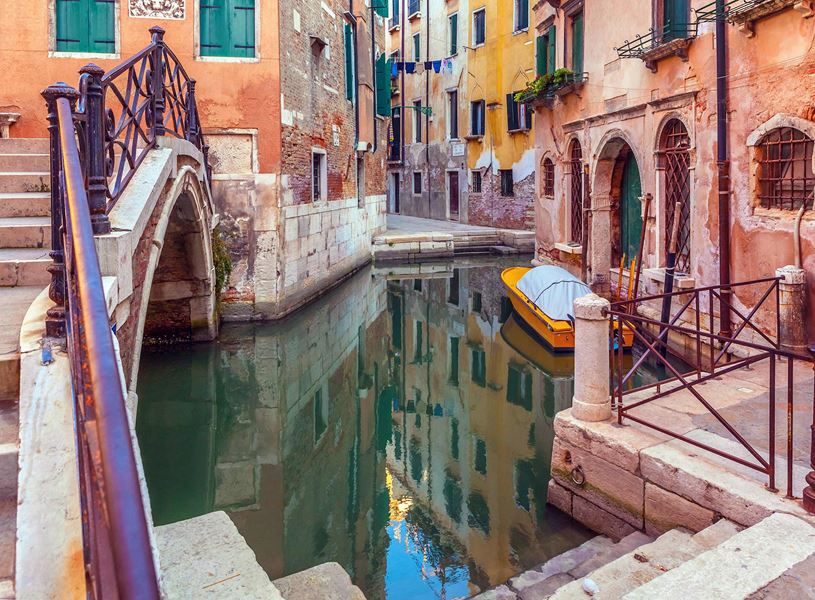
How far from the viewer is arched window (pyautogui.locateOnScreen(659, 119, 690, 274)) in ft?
29.9

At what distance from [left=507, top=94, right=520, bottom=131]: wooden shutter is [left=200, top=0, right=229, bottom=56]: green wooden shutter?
44.2 ft

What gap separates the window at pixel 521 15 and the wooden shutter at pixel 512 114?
210cm

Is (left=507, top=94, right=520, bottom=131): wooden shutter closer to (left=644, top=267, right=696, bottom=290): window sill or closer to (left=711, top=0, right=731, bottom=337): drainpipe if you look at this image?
(left=644, top=267, right=696, bottom=290): window sill

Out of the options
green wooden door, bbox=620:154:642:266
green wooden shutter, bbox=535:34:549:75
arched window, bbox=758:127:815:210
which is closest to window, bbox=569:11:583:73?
green wooden shutter, bbox=535:34:549:75

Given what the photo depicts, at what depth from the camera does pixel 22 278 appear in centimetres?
380

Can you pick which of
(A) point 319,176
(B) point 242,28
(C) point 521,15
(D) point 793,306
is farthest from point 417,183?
(D) point 793,306

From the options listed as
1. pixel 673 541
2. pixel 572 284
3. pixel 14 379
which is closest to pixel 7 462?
pixel 14 379

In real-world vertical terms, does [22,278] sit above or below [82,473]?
above

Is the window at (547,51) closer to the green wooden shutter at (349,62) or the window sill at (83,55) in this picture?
the green wooden shutter at (349,62)

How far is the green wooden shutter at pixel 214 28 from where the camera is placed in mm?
10141

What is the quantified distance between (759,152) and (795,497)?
4869mm

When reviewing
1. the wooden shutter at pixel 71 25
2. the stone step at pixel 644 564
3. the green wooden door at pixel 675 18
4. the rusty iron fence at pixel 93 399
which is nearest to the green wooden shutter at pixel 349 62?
the wooden shutter at pixel 71 25

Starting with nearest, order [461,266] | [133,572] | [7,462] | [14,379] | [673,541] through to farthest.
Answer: [133,572] → [7,462] → [14,379] → [673,541] → [461,266]

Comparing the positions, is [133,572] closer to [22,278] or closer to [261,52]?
[22,278]
